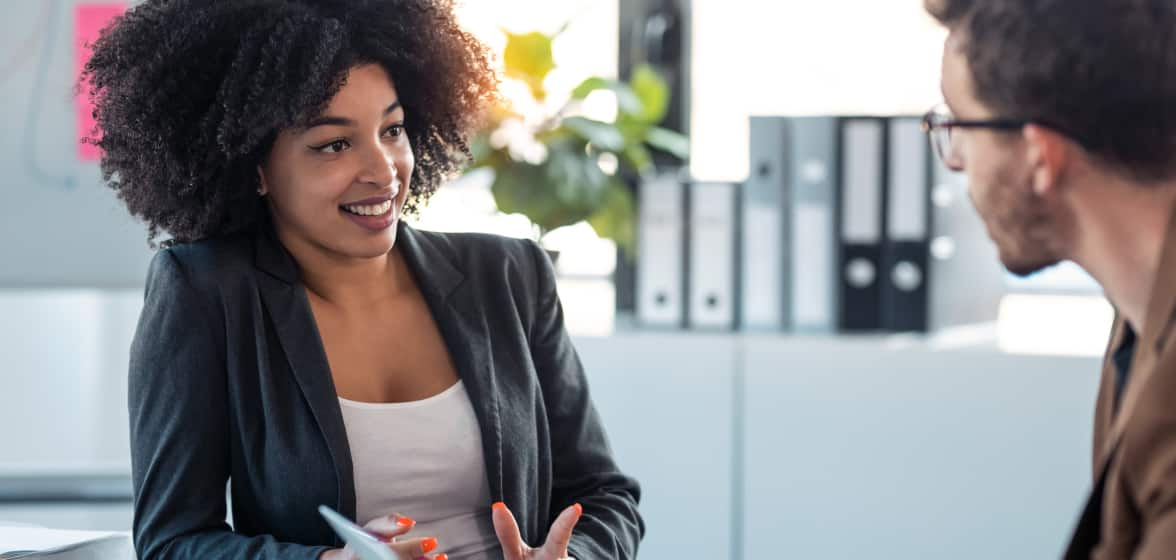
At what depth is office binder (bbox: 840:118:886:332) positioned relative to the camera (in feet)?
8.71

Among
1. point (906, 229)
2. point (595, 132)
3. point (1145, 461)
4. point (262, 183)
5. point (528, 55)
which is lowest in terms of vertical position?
point (1145, 461)

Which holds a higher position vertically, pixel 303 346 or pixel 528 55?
pixel 528 55

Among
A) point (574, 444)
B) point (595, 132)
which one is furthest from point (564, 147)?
point (574, 444)

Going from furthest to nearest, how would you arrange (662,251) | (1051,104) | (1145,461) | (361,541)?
(662,251) → (361,541) → (1051,104) → (1145,461)

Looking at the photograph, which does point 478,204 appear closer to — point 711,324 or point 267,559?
point 711,324

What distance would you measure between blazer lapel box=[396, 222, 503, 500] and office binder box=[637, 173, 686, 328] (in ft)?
3.85

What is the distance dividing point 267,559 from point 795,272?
161cm

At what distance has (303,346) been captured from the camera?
4.90ft

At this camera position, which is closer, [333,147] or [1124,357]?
[1124,357]

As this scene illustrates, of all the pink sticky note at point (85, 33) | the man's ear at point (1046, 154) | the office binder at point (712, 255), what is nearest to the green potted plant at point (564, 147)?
the office binder at point (712, 255)

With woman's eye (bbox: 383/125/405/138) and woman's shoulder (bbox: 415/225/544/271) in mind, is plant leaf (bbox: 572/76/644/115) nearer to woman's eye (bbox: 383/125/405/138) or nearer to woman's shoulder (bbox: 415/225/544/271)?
woman's shoulder (bbox: 415/225/544/271)

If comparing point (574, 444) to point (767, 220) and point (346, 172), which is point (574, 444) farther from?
point (767, 220)

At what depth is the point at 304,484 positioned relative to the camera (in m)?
1.44

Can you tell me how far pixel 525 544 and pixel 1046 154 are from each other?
0.75 meters
